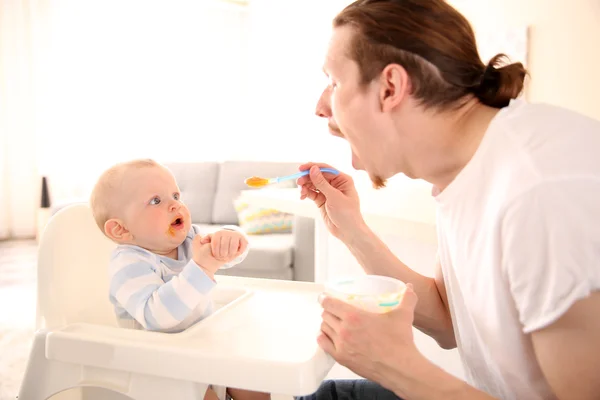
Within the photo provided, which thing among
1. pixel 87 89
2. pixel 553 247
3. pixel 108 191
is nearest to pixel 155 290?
pixel 108 191

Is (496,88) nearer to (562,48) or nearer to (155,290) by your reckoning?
(155,290)

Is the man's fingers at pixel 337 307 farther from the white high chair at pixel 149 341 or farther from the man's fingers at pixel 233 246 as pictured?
the man's fingers at pixel 233 246

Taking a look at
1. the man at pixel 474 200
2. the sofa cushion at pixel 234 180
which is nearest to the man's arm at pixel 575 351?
the man at pixel 474 200

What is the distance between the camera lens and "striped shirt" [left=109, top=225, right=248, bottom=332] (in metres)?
0.86

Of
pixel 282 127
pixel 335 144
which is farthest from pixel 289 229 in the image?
pixel 282 127

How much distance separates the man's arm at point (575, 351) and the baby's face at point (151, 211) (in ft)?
2.24

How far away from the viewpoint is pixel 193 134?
18.1 ft

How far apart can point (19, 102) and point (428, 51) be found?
5140mm

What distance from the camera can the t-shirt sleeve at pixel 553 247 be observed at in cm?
62

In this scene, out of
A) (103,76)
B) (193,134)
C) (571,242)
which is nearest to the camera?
(571,242)

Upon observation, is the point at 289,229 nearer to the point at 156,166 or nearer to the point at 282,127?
the point at 282,127

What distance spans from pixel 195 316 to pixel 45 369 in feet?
0.83

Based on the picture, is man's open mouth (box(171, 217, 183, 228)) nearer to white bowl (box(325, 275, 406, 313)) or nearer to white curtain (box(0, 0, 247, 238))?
white bowl (box(325, 275, 406, 313))

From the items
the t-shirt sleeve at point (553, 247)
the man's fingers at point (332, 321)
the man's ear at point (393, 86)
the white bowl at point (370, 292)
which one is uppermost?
the man's ear at point (393, 86)
